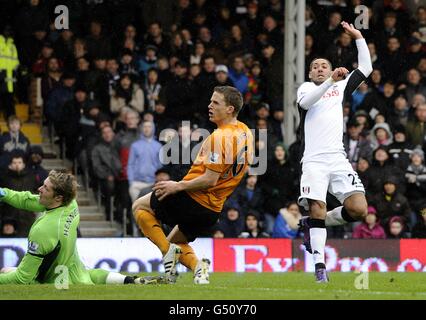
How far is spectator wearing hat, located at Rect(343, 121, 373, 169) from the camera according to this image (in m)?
22.8

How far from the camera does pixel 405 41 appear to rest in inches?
1021

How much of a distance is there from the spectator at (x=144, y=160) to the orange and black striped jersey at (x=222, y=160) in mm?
9159

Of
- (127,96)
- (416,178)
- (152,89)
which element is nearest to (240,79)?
(152,89)

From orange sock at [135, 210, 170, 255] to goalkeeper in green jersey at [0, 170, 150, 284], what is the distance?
1.45 ft

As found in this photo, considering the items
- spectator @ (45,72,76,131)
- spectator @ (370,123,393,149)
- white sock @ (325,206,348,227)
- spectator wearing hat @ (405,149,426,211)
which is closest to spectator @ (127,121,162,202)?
spectator @ (45,72,76,131)

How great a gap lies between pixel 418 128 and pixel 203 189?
11910mm

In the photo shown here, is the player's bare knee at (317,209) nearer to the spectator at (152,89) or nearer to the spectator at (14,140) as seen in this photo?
A: the spectator at (14,140)

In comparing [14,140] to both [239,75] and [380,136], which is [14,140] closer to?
[239,75]

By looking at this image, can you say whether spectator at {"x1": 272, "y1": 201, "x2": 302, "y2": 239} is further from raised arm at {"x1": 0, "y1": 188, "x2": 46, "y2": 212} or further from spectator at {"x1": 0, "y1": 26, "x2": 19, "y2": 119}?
raised arm at {"x1": 0, "y1": 188, "x2": 46, "y2": 212}

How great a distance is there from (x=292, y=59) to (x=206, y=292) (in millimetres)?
12470

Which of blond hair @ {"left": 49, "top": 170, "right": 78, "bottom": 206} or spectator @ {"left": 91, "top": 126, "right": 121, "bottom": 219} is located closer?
blond hair @ {"left": 49, "top": 170, "right": 78, "bottom": 206}

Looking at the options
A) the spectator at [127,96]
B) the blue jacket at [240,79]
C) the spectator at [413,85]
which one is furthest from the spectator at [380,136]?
the spectator at [127,96]

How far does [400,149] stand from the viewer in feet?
75.8

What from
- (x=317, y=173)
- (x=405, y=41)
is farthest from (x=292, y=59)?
(x=317, y=173)
